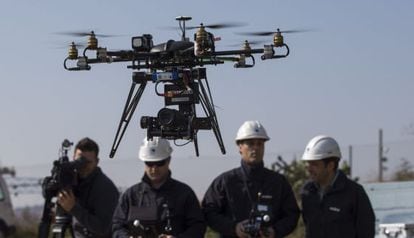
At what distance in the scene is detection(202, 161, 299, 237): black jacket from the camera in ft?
32.6

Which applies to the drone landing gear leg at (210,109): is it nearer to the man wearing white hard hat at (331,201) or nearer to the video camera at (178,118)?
the video camera at (178,118)

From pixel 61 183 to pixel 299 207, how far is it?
80.8 inches

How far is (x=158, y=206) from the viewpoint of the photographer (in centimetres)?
994

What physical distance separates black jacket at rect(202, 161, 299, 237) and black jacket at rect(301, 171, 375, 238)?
208mm

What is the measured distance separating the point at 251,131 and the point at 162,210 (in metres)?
0.99

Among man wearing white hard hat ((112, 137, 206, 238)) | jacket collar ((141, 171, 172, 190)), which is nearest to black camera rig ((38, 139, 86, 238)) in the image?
man wearing white hard hat ((112, 137, 206, 238))

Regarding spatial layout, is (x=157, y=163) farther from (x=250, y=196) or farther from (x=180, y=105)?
(x=180, y=105)

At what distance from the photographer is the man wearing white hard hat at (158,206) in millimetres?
9891

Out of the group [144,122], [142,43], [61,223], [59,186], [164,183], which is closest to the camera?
[164,183]

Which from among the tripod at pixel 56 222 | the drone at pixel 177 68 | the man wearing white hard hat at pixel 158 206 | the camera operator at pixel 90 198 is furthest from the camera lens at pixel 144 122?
the man wearing white hard hat at pixel 158 206

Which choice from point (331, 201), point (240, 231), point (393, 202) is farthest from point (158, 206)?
point (393, 202)

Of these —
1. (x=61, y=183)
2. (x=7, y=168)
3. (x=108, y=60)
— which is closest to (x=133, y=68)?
(x=108, y=60)

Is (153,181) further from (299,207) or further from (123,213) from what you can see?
(299,207)

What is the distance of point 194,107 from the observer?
17422 millimetres
